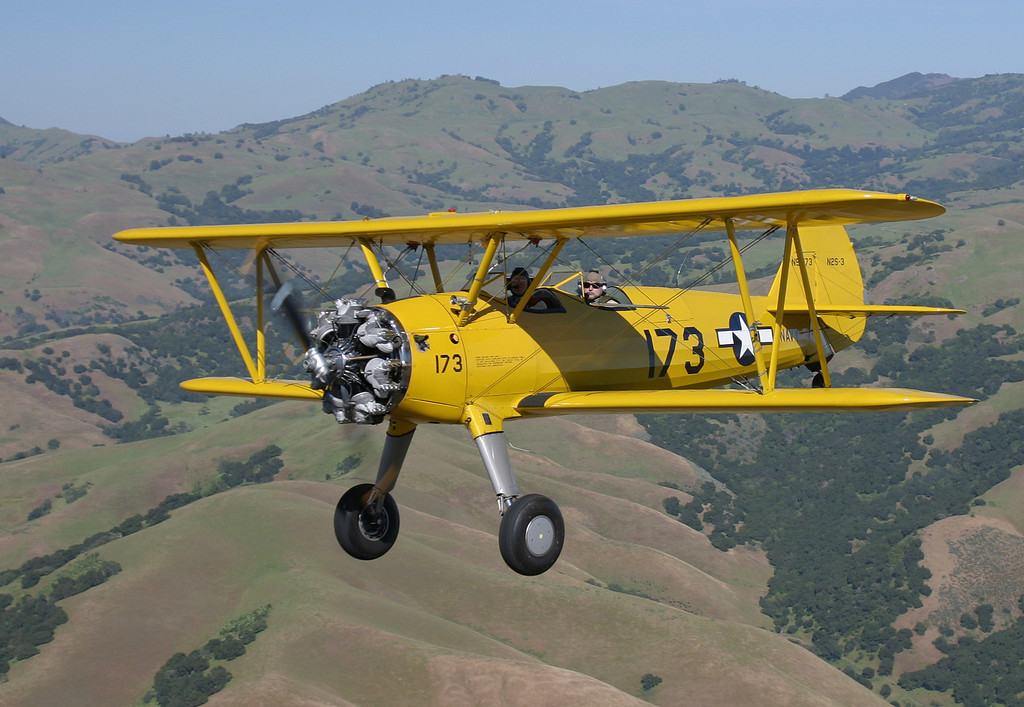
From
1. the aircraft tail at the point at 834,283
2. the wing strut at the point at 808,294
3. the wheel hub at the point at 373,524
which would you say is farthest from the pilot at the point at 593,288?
the aircraft tail at the point at 834,283

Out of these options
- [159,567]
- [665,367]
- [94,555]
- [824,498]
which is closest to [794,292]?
[665,367]

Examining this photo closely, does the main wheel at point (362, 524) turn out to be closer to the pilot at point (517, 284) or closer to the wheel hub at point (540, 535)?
the wheel hub at point (540, 535)

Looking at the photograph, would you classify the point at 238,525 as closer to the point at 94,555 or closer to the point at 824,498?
the point at 94,555

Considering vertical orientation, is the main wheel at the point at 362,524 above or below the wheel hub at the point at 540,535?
below

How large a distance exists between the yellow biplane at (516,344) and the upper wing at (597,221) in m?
0.04

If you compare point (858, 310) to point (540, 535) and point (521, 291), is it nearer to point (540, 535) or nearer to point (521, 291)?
point (521, 291)

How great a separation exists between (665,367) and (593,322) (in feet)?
7.84

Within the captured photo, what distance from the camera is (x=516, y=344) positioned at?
60.8 feet

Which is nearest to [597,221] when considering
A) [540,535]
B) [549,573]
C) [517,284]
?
[517,284]

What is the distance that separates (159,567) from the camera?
82875 millimetres

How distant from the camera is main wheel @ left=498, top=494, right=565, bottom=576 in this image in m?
16.8

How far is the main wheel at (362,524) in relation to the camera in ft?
64.1

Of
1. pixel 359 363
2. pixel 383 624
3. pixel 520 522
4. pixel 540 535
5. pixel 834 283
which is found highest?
pixel 834 283

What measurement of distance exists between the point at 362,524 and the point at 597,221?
270 inches
